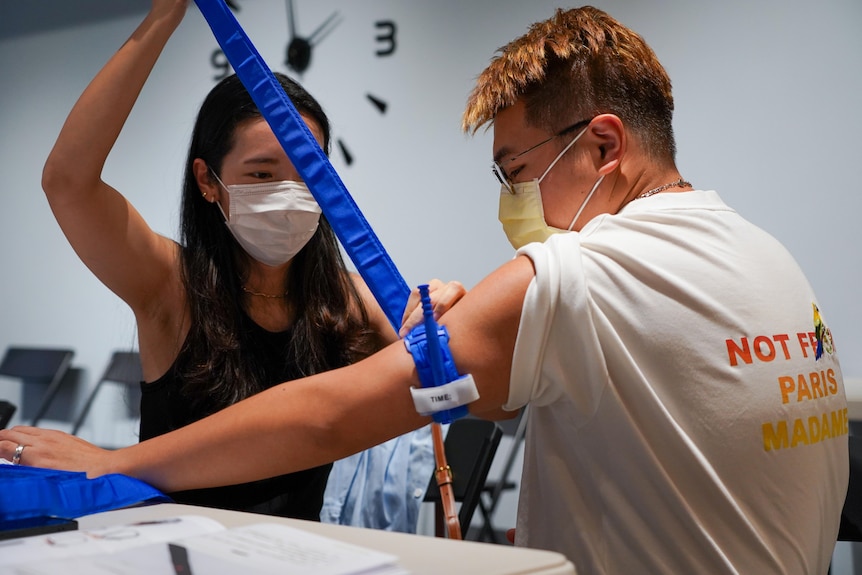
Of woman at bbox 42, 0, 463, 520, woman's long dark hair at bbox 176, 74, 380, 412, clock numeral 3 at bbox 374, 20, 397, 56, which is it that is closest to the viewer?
woman at bbox 42, 0, 463, 520

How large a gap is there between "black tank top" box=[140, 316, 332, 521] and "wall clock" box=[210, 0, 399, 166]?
252 cm

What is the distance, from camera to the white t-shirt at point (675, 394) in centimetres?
95

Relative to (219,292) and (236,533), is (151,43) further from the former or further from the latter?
(236,533)

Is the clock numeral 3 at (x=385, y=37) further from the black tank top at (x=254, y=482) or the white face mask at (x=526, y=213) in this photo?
the white face mask at (x=526, y=213)

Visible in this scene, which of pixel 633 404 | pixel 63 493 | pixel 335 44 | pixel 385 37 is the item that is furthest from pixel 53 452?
pixel 335 44

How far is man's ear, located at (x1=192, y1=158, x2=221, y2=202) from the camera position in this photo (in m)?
1.73

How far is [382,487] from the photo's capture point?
262cm

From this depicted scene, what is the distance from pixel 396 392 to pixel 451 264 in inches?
112

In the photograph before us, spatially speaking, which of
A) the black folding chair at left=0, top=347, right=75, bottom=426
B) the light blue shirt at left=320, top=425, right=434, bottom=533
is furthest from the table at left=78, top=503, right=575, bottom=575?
the black folding chair at left=0, top=347, right=75, bottom=426

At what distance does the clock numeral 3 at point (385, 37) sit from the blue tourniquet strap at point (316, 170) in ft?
8.38

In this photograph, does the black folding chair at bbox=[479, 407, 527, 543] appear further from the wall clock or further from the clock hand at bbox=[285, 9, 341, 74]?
the clock hand at bbox=[285, 9, 341, 74]

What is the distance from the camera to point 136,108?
15.2ft

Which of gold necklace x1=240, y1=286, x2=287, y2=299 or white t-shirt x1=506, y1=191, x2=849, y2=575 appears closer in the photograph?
white t-shirt x1=506, y1=191, x2=849, y2=575

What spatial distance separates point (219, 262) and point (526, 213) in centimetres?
73
